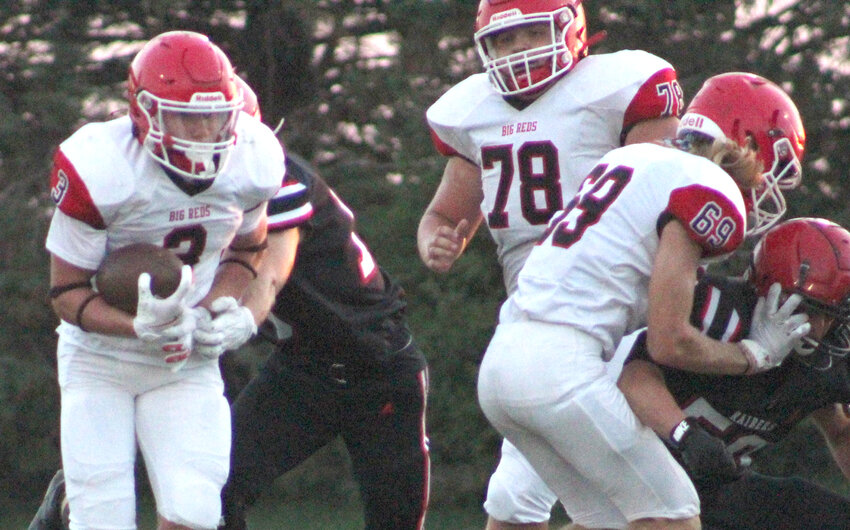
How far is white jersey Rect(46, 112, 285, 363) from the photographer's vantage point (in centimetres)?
370

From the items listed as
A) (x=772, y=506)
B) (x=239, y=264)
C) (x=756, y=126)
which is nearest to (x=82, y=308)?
→ (x=239, y=264)

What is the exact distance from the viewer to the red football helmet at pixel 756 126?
375 centimetres

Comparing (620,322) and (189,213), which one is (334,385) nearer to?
(189,213)

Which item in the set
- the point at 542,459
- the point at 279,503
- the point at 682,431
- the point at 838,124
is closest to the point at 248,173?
the point at 542,459

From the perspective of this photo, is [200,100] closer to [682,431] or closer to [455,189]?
[455,189]

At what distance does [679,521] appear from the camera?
342 cm

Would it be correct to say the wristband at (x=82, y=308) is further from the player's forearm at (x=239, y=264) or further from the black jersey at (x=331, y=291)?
the black jersey at (x=331, y=291)

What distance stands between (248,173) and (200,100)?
26cm

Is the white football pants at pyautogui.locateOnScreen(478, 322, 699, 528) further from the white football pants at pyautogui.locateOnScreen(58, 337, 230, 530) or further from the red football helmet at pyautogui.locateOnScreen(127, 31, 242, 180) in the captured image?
the red football helmet at pyautogui.locateOnScreen(127, 31, 242, 180)

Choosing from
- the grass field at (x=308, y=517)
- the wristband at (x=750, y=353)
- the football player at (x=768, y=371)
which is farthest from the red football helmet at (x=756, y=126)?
the grass field at (x=308, y=517)

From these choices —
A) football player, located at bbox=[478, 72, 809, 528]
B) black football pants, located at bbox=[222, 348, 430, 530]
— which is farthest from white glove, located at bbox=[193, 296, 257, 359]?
football player, located at bbox=[478, 72, 809, 528]

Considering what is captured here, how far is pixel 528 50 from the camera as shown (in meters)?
4.18

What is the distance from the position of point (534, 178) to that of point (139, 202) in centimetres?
118

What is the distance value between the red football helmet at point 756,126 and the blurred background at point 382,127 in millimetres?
3795
